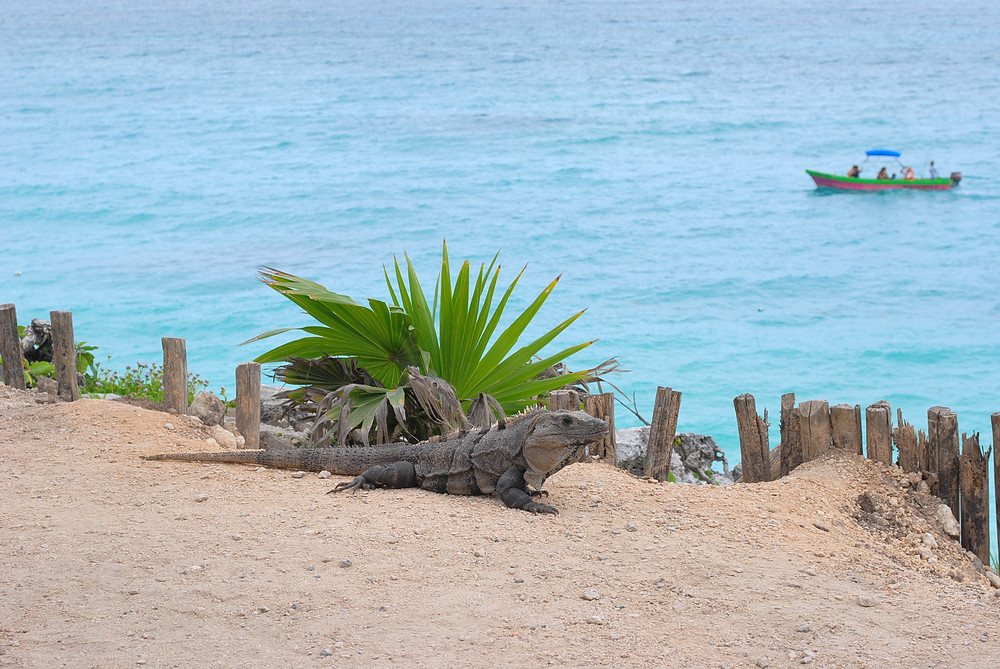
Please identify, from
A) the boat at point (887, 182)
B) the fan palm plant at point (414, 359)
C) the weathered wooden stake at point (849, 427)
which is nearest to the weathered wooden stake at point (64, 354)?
the fan palm plant at point (414, 359)

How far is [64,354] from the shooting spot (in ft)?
23.1

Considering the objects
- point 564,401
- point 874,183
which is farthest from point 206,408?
point 874,183

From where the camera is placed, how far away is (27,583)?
14.1ft

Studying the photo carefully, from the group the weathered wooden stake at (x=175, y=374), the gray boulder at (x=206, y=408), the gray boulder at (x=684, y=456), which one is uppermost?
the weathered wooden stake at (x=175, y=374)

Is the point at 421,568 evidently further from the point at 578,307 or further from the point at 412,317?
the point at 578,307

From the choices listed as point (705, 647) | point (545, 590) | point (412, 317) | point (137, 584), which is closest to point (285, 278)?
point (412, 317)

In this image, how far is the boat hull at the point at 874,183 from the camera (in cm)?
2672

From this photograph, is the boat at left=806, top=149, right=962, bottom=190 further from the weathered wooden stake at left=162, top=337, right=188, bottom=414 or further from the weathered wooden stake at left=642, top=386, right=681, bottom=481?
the weathered wooden stake at left=162, top=337, right=188, bottom=414

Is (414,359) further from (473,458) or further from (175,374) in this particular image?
(175,374)

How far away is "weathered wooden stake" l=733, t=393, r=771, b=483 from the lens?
235 inches

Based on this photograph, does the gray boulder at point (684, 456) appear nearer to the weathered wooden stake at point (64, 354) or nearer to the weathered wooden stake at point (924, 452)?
the weathered wooden stake at point (924, 452)

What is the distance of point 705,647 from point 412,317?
9.86ft

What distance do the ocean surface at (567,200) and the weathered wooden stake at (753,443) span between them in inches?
280

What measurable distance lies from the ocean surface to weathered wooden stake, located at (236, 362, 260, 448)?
7.04 m
